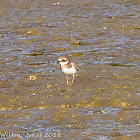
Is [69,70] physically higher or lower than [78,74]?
higher

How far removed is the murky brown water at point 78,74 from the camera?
9.74 meters

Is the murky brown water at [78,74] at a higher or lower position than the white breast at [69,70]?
lower

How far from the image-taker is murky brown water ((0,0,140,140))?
9742 millimetres

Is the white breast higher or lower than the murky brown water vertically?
higher

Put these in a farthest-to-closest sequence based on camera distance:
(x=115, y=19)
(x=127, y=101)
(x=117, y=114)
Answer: (x=115, y=19)
(x=127, y=101)
(x=117, y=114)

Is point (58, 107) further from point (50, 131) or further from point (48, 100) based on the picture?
point (50, 131)

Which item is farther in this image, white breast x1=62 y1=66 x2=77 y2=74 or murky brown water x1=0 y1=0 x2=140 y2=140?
white breast x1=62 y1=66 x2=77 y2=74

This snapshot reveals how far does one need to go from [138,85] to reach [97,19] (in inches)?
296

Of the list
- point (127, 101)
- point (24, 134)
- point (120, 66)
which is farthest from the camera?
point (120, 66)

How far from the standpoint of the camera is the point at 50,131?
941 centimetres

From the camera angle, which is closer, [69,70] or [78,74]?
[69,70]

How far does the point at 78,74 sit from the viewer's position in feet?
42.8

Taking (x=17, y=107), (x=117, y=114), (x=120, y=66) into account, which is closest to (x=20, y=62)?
(x=120, y=66)

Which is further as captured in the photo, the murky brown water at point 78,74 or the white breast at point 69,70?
the white breast at point 69,70
